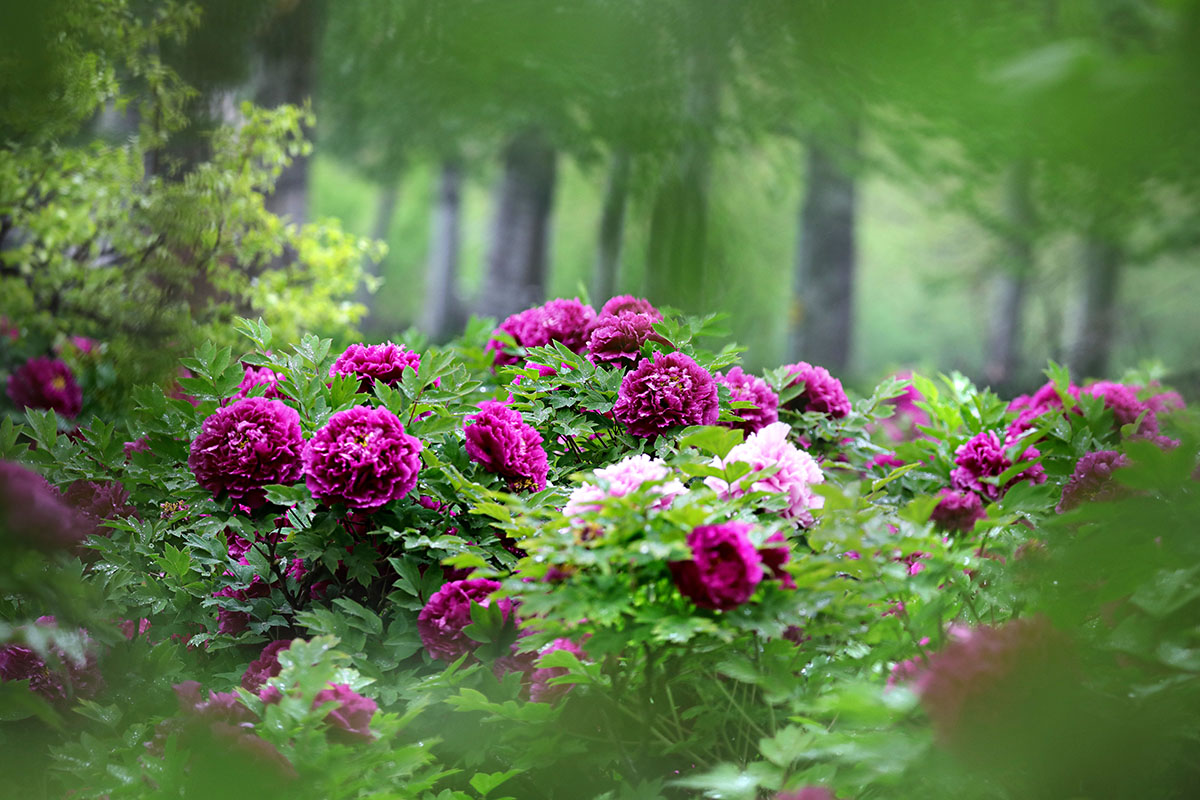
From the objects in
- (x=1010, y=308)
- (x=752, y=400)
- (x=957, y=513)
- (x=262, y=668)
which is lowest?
(x=262, y=668)

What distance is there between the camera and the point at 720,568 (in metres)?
1.23

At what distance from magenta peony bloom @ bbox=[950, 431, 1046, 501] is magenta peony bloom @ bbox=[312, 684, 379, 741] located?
1.58 metres

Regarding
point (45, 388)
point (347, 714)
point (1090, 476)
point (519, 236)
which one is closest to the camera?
point (347, 714)

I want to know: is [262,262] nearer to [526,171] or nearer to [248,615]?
[248,615]

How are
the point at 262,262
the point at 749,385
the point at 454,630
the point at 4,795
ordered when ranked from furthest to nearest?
1. the point at 262,262
2. the point at 749,385
3. the point at 454,630
4. the point at 4,795

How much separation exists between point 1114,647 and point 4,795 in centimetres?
175

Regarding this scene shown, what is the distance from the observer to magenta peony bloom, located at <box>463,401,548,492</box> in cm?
171

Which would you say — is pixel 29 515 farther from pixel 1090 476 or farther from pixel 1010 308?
pixel 1010 308

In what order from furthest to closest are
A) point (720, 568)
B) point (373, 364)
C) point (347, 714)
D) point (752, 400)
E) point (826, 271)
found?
point (826, 271)
point (752, 400)
point (373, 364)
point (347, 714)
point (720, 568)

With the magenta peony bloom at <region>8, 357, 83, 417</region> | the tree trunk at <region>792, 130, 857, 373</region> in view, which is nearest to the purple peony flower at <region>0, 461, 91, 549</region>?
the magenta peony bloom at <region>8, 357, 83, 417</region>

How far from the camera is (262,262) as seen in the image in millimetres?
4176

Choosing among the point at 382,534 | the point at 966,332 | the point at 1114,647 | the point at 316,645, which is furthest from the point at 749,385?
the point at 966,332

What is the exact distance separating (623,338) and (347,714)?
0.91 meters

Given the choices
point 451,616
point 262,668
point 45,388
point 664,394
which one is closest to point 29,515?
point 451,616
